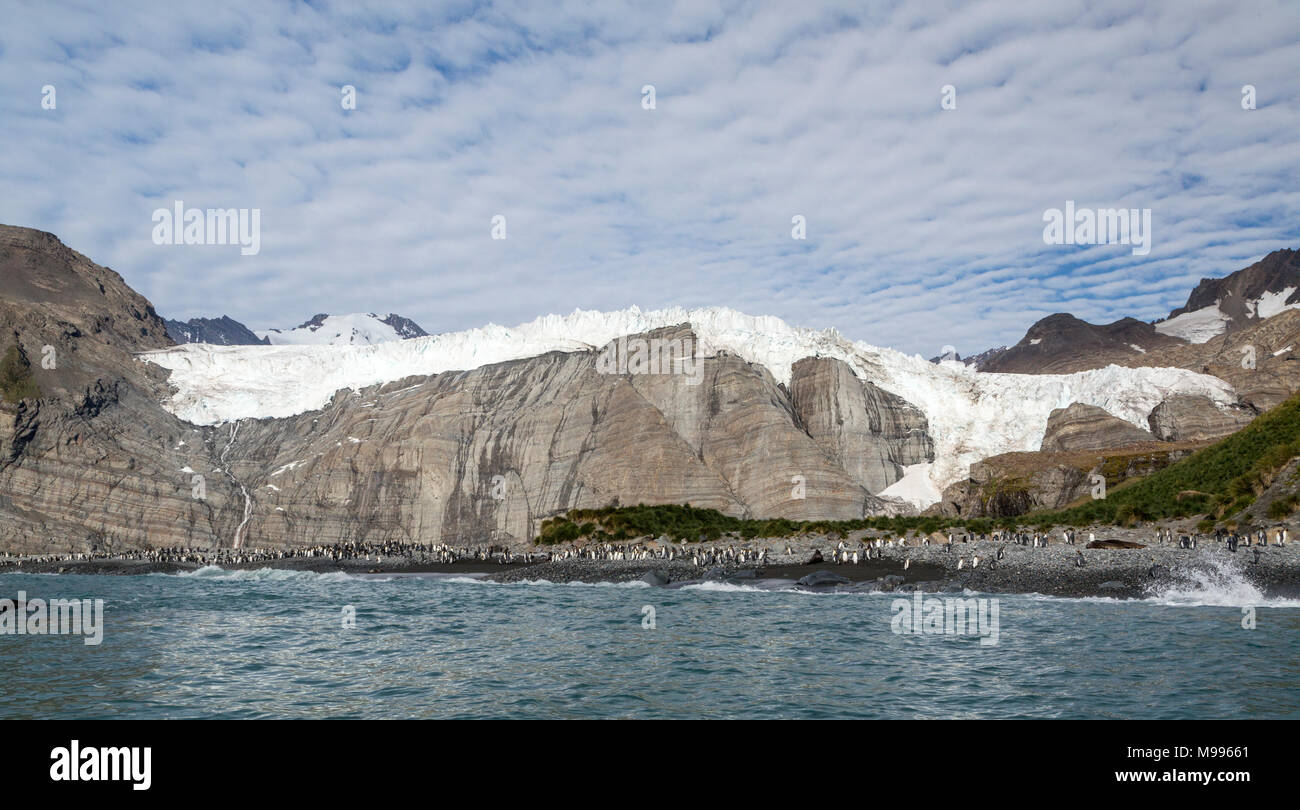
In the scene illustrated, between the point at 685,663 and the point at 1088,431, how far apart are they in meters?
104

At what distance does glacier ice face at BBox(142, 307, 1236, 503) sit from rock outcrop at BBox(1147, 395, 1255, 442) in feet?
59.1

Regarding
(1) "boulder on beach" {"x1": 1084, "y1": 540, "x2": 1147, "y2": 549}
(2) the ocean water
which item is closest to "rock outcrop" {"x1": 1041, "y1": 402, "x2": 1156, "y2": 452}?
(1) "boulder on beach" {"x1": 1084, "y1": 540, "x2": 1147, "y2": 549}

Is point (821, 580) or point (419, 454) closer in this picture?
point (821, 580)

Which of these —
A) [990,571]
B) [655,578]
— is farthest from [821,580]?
[655,578]

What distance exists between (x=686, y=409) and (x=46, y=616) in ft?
324

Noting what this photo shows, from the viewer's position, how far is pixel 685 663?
78.2ft

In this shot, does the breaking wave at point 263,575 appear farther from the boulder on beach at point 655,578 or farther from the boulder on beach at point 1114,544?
the boulder on beach at point 1114,544

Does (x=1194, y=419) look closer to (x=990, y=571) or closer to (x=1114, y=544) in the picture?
(x=1114, y=544)

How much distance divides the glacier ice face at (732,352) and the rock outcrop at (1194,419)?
18.0m

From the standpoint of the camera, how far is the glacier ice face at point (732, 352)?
133000 millimetres

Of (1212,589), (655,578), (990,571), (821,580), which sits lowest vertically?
(655,578)

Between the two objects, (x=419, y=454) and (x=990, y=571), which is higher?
(x=419, y=454)
